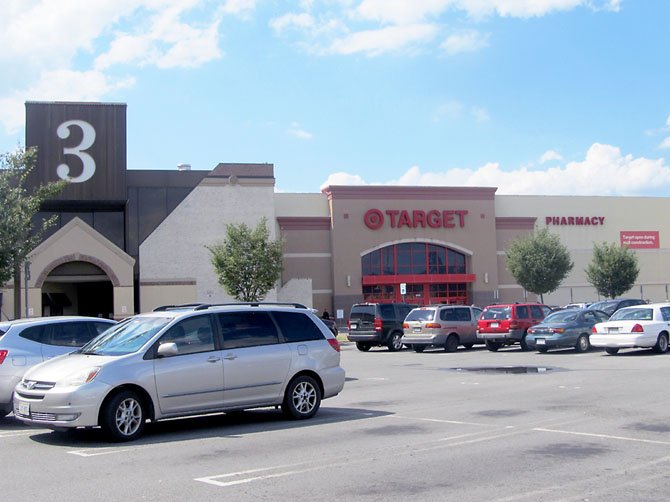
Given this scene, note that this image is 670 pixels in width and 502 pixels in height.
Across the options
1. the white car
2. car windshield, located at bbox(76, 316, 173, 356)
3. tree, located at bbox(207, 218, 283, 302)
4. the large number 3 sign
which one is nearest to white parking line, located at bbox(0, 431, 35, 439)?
car windshield, located at bbox(76, 316, 173, 356)

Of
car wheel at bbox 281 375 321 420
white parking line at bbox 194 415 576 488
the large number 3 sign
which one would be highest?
the large number 3 sign

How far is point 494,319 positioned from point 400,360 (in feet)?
13.4

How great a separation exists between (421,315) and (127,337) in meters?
18.5

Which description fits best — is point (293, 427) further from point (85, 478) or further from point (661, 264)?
point (661, 264)

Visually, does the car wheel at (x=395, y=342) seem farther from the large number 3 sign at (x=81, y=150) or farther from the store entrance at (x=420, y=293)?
the store entrance at (x=420, y=293)

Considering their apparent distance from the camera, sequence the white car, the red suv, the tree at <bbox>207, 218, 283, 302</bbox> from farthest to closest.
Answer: the tree at <bbox>207, 218, 283, 302</bbox> < the red suv < the white car

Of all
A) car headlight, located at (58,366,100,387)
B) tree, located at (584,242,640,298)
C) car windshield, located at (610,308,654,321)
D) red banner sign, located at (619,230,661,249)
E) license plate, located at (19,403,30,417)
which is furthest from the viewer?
red banner sign, located at (619,230,661,249)

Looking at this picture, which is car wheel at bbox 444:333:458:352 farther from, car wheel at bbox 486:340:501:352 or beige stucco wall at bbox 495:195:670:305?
beige stucco wall at bbox 495:195:670:305

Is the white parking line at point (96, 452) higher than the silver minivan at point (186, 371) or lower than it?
lower

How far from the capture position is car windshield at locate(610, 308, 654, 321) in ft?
78.1

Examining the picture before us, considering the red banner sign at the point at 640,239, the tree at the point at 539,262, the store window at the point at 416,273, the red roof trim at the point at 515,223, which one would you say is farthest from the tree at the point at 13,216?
the red banner sign at the point at 640,239

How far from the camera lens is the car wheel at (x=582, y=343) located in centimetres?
2525

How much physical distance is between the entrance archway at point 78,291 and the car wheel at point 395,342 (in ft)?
65.4

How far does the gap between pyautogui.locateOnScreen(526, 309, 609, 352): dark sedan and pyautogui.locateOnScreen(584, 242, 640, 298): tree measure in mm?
28099
